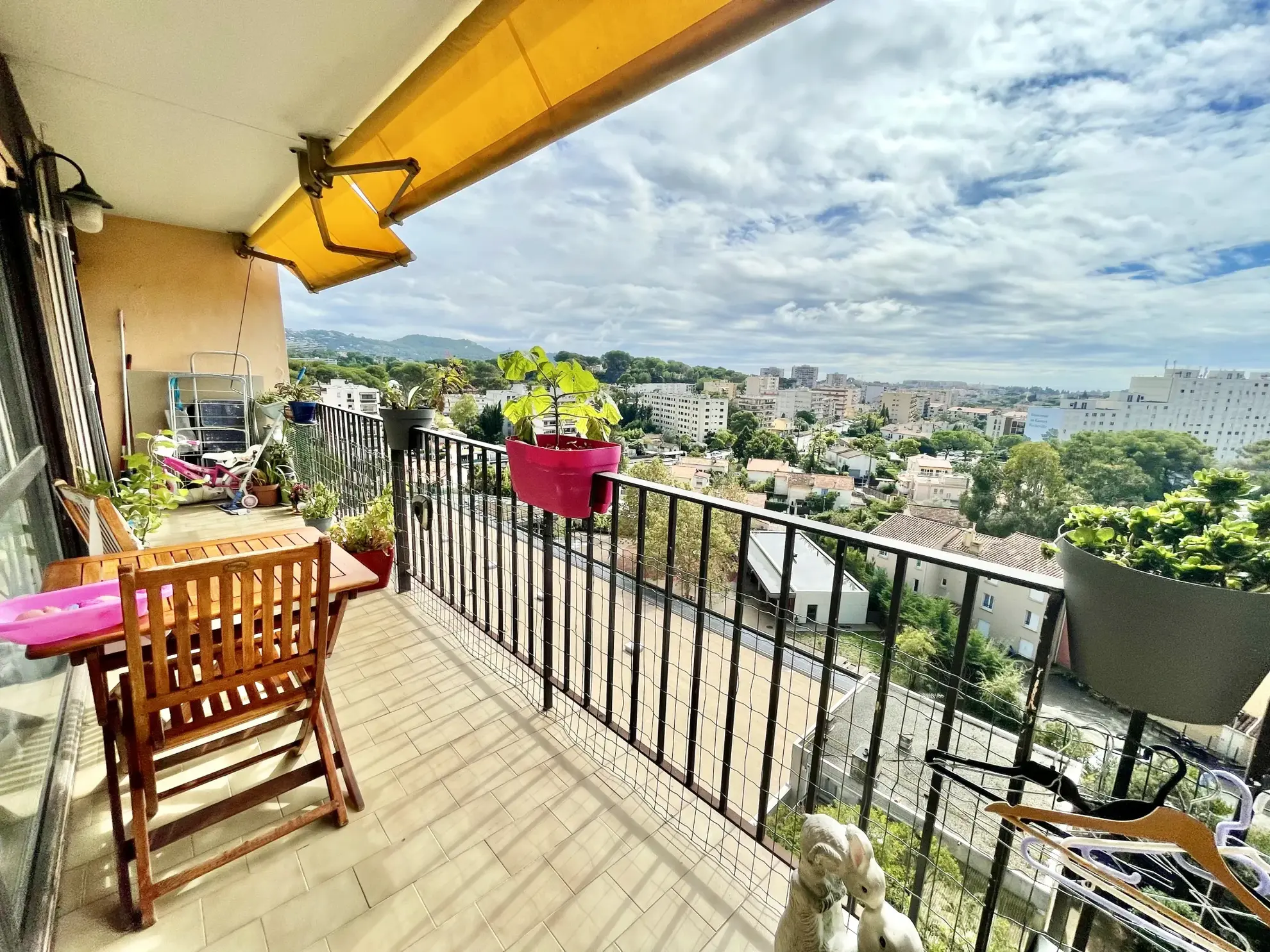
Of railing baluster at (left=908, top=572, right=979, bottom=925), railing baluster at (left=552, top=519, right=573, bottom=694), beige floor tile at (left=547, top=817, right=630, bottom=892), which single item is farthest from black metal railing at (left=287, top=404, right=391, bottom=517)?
railing baluster at (left=908, top=572, right=979, bottom=925)

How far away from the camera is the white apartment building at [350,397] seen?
378cm

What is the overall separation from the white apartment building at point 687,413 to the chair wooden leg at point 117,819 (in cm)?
A: 202

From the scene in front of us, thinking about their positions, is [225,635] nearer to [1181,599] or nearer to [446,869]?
[446,869]

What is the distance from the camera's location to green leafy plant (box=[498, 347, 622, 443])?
1626mm

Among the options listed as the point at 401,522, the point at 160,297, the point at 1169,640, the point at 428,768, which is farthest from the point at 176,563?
the point at 160,297

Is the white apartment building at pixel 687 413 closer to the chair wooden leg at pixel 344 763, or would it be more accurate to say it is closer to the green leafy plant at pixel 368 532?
the chair wooden leg at pixel 344 763

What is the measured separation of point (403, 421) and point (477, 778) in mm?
1961

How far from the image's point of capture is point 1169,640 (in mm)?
663

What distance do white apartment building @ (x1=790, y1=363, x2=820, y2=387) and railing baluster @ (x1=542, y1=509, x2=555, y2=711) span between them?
209 inches

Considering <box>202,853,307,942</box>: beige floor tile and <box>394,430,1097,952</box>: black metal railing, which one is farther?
<box>202,853,307,942</box>: beige floor tile

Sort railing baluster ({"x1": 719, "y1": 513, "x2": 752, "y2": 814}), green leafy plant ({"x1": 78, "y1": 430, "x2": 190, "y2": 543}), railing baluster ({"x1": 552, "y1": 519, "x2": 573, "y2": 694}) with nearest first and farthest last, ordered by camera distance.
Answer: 1. railing baluster ({"x1": 719, "y1": 513, "x2": 752, "y2": 814})
2. railing baluster ({"x1": 552, "y1": 519, "x2": 573, "y2": 694})
3. green leafy plant ({"x1": 78, "y1": 430, "x2": 190, "y2": 543})

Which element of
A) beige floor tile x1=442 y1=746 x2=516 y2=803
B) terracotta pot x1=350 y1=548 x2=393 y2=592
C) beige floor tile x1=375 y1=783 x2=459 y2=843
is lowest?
beige floor tile x1=375 y1=783 x2=459 y2=843

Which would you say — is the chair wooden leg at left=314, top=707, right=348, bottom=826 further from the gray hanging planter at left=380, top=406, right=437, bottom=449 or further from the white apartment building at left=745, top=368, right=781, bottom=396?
the white apartment building at left=745, top=368, right=781, bottom=396

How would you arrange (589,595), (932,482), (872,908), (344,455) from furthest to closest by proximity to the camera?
(344,455) < (932,482) < (589,595) < (872,908)
